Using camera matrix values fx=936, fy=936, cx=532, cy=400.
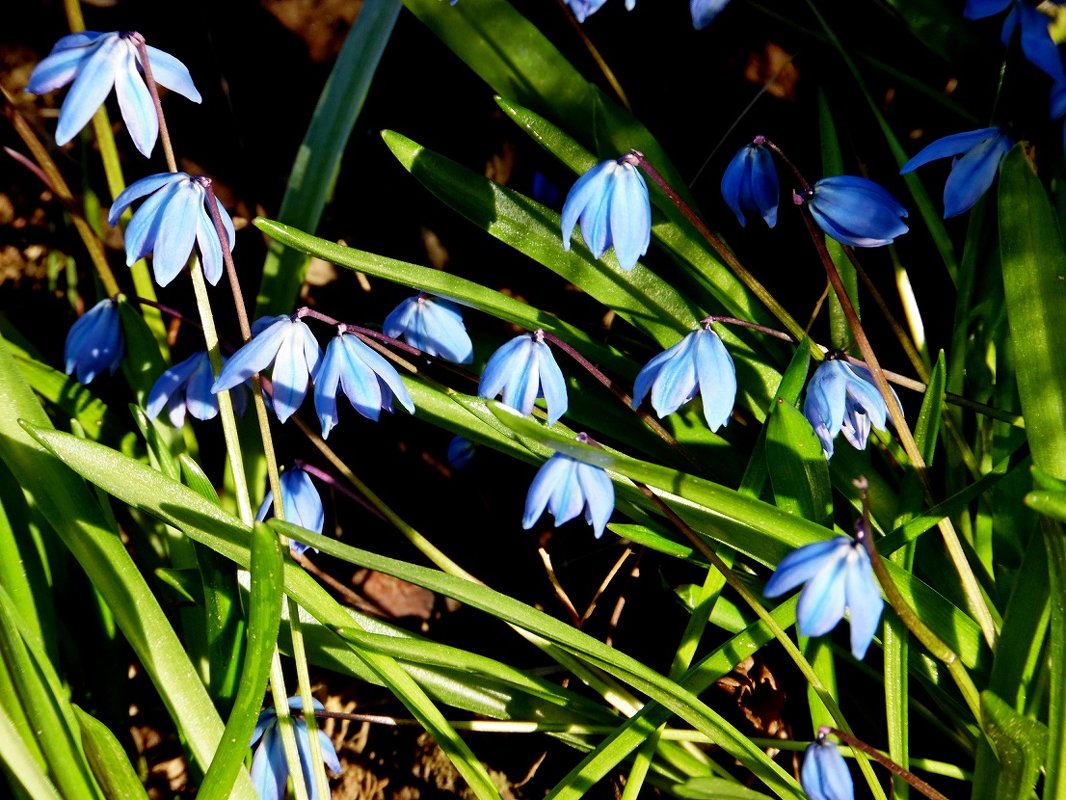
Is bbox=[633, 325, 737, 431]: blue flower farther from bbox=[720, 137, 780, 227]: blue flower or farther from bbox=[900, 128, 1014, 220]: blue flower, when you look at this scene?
bbox=[900, 128, 1014, 220]: blue flower

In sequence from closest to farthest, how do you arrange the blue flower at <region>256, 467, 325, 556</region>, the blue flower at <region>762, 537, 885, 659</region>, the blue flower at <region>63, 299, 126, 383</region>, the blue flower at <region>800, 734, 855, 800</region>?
the blue flower at <region>762, 537, 885, 659</region> < the blue flower at <region>800, 734, 855, 800</region> < the blue flower at <region>256, 467, 325, 556</region> < the blue flower at <region>63, 299, 126, 383</region>

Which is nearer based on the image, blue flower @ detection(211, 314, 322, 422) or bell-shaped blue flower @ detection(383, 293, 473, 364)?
blue flower @ detection(211, 314, 322, 422)

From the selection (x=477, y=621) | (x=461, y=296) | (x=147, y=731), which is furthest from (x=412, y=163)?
(x=147, y=731)

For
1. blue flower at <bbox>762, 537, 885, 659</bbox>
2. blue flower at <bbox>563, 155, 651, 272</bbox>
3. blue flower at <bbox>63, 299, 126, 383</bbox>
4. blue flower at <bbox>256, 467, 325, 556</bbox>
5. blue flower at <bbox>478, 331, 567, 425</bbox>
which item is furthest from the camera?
blue flower at <bbox>63, 299, 126, 383</bbox>

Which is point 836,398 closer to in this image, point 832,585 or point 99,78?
point 832,585

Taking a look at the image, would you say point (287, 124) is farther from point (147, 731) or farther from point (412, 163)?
point (147, 731)

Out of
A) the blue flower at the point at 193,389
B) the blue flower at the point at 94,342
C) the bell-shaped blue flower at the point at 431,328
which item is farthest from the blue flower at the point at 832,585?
the blue flower at the point at 94,342

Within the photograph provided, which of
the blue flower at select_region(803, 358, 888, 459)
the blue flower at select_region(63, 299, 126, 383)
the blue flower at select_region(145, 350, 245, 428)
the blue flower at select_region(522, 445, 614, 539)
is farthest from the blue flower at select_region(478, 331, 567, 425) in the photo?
the blue flower at select_region(63, 299, 126, 383)
